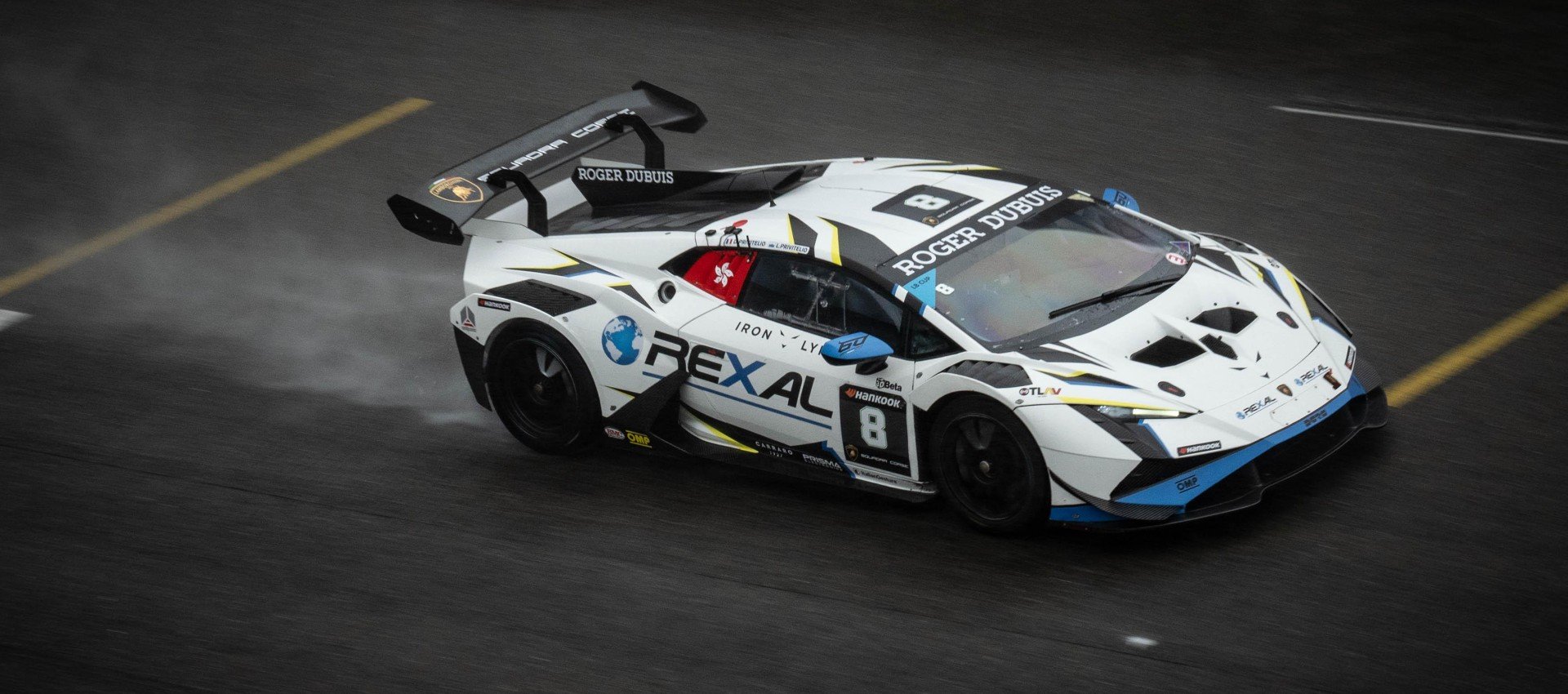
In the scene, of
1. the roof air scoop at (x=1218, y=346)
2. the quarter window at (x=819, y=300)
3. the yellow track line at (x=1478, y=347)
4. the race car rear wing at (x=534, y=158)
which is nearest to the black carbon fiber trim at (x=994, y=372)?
the quarter window at (x=819, y=300)

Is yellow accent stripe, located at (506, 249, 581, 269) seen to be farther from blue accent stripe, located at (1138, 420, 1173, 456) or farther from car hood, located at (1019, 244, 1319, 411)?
blue accent stripe, located at (1138, 420, 1173, 456)

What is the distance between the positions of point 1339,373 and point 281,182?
8179 mm

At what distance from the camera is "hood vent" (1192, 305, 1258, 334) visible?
691cm

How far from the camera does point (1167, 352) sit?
22.0ft

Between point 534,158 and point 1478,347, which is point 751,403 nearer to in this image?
point 534,158

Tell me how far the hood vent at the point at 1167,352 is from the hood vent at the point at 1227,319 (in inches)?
8.1

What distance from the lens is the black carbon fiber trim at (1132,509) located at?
20.8ft

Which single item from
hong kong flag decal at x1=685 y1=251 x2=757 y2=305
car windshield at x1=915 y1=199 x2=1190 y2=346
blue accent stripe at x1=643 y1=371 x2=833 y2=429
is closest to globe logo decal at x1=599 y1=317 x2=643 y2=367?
blue accent stripe at x1=643 y1=371 x2=833 y2=429

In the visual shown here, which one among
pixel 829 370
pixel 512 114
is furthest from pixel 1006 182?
pixel 512 114

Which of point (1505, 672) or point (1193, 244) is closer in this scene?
point (1505, 672)

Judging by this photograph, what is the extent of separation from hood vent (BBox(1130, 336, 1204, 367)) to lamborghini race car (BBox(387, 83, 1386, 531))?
1 cm

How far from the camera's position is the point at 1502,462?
7.24 metres

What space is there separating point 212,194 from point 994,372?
7622mm

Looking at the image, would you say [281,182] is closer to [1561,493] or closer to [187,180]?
[187,180]
